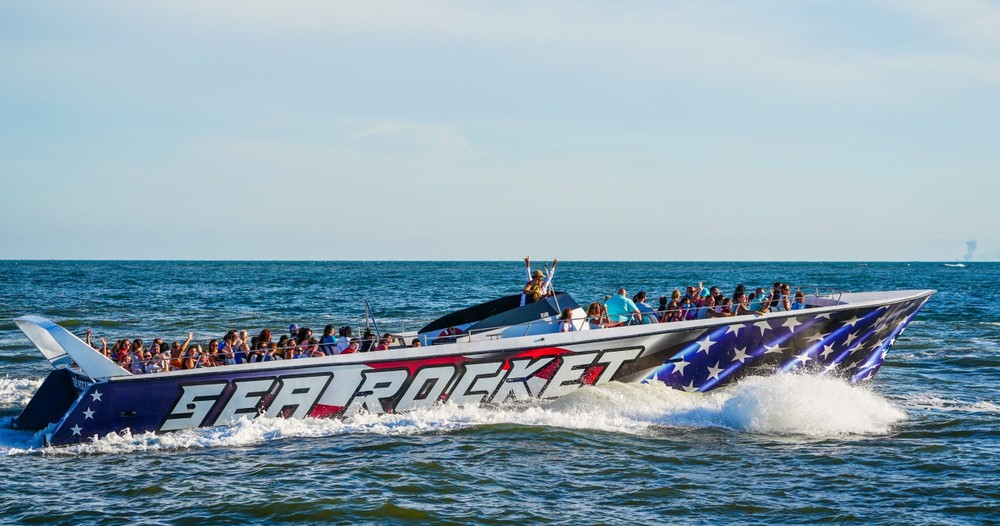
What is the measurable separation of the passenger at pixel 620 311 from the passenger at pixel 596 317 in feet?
0.40

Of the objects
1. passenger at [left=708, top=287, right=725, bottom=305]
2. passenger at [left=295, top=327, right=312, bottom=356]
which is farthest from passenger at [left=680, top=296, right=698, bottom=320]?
passenger at [left=295, top=327, right=312, bottom=356]

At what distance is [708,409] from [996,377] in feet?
29.0

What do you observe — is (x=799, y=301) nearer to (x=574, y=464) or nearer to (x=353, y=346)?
(x=574, y=464)

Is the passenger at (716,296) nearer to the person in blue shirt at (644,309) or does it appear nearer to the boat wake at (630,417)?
the person in blue shirt at (644,309)

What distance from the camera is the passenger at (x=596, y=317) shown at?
1470 centimetres

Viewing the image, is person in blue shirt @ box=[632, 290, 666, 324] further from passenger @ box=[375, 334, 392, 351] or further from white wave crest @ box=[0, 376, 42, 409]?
white wave crest @ box=[0, 376, 42, 409]

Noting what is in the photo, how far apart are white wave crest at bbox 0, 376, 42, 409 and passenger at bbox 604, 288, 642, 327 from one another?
422 inches

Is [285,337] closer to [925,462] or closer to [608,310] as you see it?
[608,310]

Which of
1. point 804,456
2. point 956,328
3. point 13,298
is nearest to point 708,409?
point 804,456

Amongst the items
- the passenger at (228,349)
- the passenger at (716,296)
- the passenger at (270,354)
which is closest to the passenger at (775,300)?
the passenger at (716,296)

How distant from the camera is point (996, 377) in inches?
754

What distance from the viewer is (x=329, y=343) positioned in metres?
14.0

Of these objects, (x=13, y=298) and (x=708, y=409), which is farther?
(x=13, y=298)

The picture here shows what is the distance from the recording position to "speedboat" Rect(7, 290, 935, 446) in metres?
12.6
